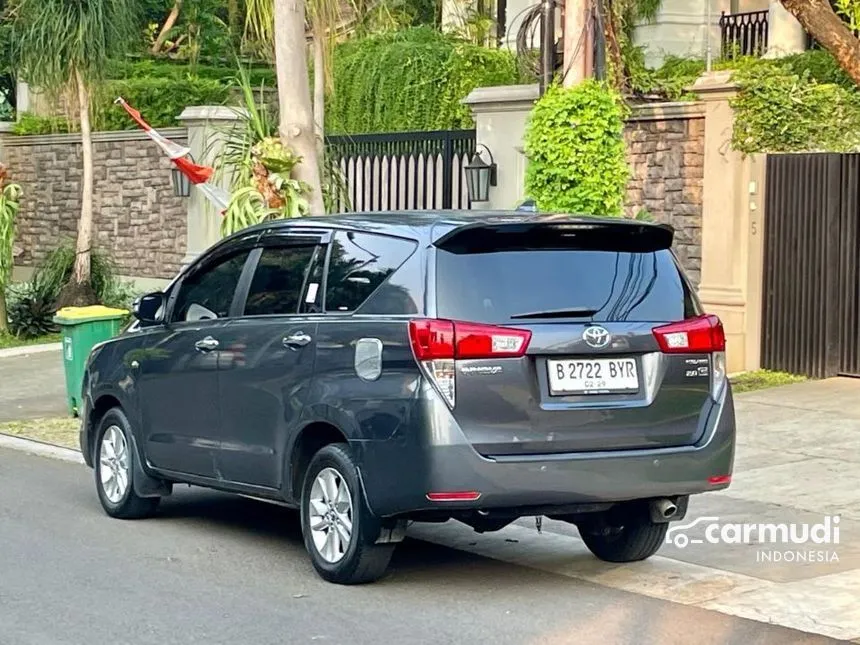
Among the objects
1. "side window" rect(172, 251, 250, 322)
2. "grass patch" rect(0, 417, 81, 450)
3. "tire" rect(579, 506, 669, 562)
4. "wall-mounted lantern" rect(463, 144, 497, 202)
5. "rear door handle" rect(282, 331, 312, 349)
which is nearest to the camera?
"rear door handle" rect(282, 331, 312, 349)

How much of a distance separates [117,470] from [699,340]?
13.1 ft

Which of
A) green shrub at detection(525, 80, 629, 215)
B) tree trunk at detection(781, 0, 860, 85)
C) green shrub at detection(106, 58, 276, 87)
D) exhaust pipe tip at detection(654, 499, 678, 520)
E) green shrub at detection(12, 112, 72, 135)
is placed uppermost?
green shrub at detection(106, 58, 276, 87)

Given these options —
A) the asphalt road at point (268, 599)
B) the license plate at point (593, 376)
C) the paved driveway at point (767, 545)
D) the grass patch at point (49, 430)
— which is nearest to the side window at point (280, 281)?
the asphalt road at point (268, 599)

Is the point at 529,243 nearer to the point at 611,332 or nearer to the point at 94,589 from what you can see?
the point at 611,332

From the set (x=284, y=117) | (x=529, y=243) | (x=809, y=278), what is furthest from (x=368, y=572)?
(x=809, y=278)

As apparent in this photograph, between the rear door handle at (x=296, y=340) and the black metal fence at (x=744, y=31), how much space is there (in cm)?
1815

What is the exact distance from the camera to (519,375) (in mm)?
7020

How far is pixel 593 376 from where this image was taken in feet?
23.6

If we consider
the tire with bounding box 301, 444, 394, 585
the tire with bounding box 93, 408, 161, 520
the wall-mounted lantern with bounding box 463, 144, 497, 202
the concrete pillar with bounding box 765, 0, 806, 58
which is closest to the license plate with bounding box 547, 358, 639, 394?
the tire with bounding box 301, 444, 394, 585

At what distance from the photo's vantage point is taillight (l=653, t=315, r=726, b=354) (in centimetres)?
736

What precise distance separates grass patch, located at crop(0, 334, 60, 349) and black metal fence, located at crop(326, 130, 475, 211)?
189 inches

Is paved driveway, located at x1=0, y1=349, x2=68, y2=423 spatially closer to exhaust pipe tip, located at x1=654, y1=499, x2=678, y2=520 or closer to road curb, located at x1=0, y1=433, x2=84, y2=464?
road curb, located at x1=0, y1=433, x2=84, y2=464

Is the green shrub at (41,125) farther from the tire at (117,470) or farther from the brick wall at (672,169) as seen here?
the tire at (117,470)

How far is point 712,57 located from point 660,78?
7.38 metres
